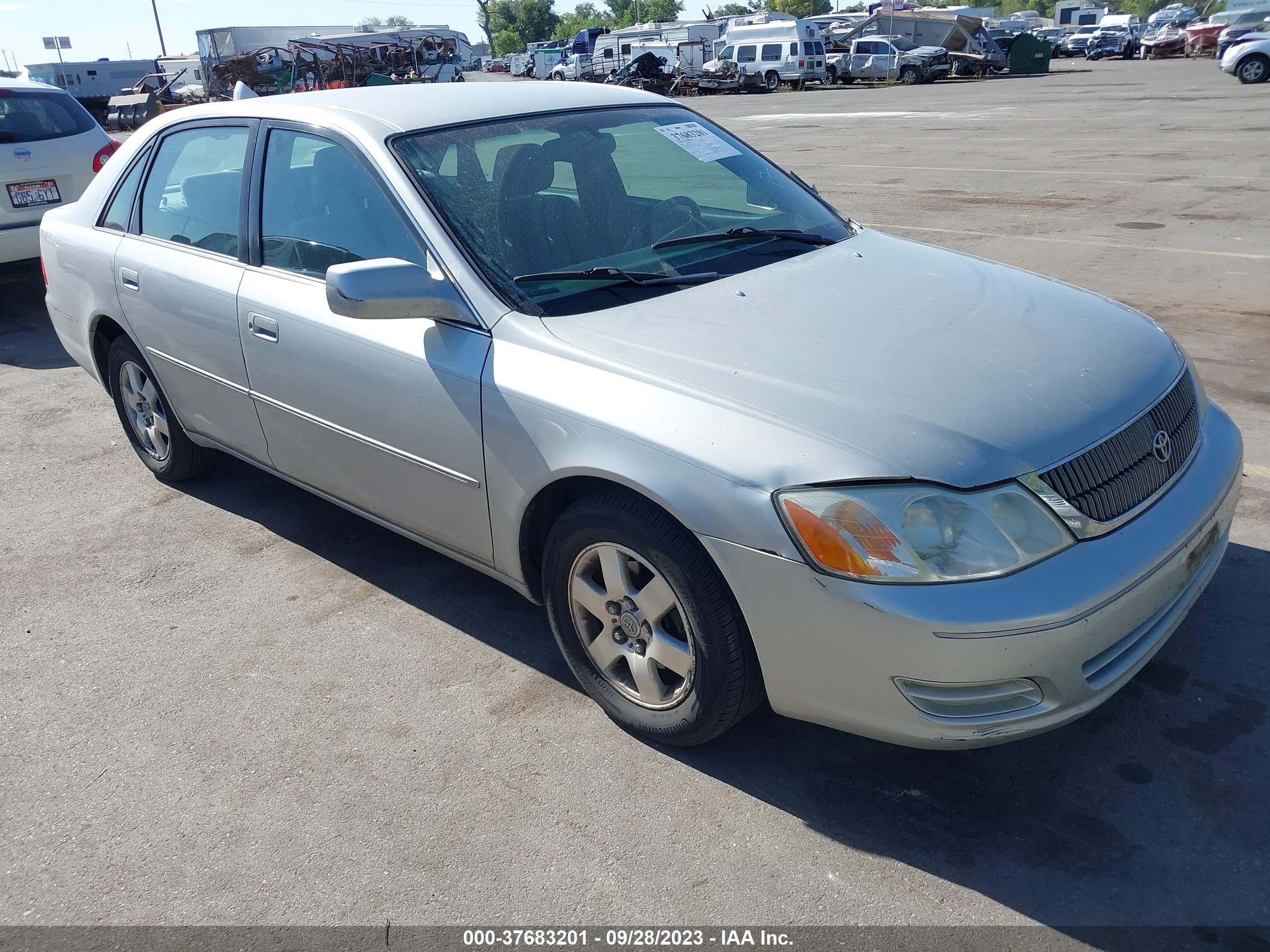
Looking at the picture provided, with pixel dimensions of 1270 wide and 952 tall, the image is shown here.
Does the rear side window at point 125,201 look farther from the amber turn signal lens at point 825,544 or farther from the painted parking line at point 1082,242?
the painted parking line at point 1082,242

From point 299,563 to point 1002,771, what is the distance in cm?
279

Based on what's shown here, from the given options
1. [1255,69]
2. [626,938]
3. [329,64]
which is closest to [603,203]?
[626,938]

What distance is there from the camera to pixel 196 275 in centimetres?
407

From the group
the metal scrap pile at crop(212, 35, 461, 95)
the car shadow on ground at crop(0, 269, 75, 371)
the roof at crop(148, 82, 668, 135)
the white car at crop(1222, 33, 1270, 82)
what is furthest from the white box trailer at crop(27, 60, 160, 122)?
the roof at crop(148, 82, 668, 135)

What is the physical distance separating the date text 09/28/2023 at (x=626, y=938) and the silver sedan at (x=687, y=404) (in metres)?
0.53

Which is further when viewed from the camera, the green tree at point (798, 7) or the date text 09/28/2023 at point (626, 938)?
the green tree at point (798, 7)

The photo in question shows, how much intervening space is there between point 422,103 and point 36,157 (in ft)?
20.2

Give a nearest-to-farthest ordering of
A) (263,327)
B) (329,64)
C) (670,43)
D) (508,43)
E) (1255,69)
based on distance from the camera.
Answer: (263,327)
(1255,69)
(329,64)
(670,43)
(508,43)

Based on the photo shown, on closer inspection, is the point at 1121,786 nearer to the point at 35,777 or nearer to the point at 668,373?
the point at 668,373

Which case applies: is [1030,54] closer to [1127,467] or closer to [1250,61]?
[1250,61]

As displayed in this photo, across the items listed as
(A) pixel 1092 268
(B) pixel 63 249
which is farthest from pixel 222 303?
(A) pixel 1092 268

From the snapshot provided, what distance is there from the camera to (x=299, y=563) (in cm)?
427

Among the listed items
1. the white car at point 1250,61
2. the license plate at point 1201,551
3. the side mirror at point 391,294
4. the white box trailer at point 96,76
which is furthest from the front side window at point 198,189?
the white box trailer at point 96,76

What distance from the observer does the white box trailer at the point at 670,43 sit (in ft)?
147
